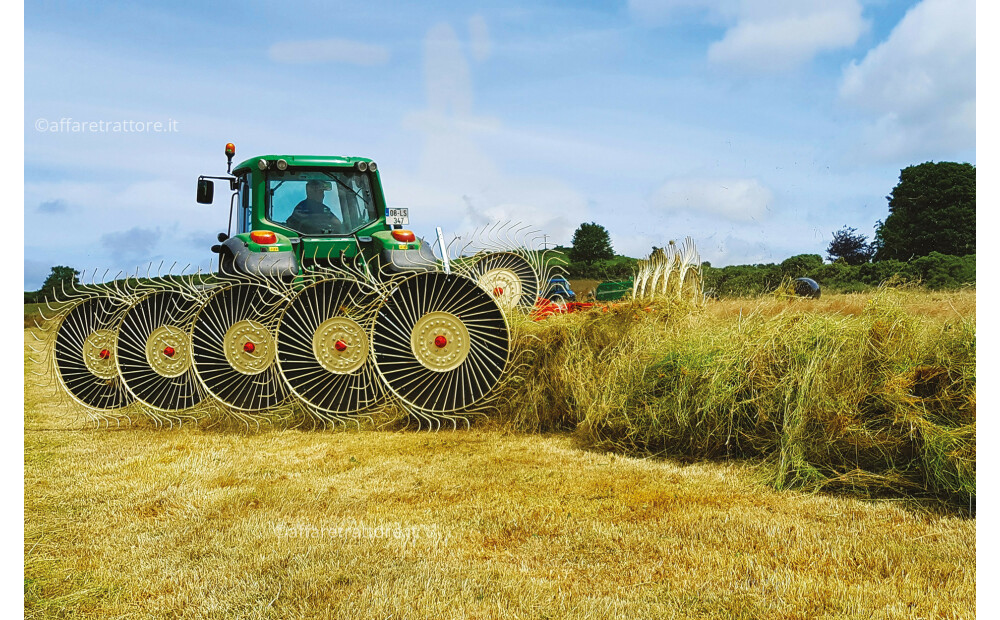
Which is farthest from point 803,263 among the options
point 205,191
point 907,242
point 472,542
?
point 472,542

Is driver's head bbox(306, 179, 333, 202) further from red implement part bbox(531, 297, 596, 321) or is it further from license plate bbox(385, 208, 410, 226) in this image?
red implement part bbox(531, 297, 596, 321)

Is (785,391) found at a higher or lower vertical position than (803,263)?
lower

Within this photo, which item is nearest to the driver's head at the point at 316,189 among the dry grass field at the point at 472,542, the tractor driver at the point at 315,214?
the tractor driver at the point at 315,214

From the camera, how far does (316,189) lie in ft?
24.9

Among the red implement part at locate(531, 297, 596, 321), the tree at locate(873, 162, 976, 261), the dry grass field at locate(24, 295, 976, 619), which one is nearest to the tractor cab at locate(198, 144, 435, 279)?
the red implement part at locate(531, 297, 596, 321)

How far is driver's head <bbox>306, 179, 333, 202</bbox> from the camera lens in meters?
7.58

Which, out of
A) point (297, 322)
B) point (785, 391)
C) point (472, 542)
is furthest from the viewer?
point (297, 322)

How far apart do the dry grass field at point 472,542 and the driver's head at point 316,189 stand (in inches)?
133

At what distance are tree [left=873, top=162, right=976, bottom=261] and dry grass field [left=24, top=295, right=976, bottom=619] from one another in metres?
19.8

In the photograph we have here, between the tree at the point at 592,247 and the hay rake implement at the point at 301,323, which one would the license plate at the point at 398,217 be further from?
the tree at the point at 592,247

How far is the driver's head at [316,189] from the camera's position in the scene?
24.9 ft

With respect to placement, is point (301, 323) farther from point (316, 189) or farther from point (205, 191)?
point (205, 191)

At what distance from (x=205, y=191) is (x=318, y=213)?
1.34m

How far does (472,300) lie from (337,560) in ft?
10.5
